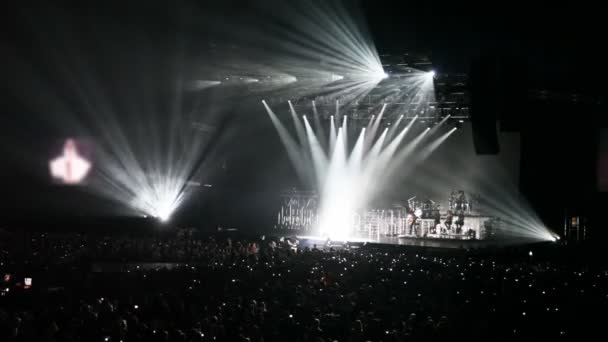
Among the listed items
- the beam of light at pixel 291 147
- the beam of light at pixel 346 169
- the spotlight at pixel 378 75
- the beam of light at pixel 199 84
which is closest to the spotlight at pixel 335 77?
the spotlight at pixel 378 75

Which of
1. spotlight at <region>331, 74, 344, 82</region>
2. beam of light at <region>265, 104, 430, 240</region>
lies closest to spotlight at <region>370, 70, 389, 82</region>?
spotlight at <region>331, 74, 344, 82</region>

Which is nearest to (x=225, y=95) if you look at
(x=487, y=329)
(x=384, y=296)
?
(x=384, y=296)

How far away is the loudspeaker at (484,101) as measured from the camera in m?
12.5

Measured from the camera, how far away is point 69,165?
18.0 m

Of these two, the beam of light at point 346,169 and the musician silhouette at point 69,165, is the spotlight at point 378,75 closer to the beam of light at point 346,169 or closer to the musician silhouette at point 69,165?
the beam of light at point 346,169

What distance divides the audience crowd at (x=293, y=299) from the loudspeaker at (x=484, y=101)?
8.80 ft

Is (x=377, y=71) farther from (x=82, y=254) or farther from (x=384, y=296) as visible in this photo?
(x=384, y=296)

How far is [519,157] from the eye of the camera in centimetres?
1992

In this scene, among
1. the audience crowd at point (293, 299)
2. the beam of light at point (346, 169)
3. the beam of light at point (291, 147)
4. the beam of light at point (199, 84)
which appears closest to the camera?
the audience crowd at point (293, 299)

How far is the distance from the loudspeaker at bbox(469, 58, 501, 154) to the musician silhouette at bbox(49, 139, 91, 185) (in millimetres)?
10240

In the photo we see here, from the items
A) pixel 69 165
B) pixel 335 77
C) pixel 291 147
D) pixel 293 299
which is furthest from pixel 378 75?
pixel 293 299

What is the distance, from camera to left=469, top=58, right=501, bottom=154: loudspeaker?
1251 centimetres

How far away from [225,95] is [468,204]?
7.94 m

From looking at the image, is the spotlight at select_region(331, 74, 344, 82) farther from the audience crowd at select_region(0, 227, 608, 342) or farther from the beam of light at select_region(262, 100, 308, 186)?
the audience crowd at select_region(0, 227, 608, 342)
